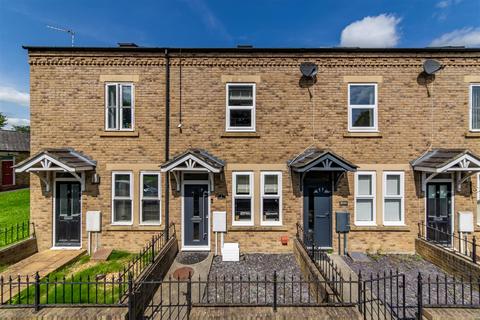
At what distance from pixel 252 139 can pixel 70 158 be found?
6.71 m

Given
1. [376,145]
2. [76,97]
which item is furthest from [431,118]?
[76,97]

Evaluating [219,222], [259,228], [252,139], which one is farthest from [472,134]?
[219,222]

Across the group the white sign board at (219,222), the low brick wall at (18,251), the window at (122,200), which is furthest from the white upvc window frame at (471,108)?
the low brick wall at (18,251)

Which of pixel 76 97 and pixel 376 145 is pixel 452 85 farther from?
pixel 76 97

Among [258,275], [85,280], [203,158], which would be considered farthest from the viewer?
[203,158]

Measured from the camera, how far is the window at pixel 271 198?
959cm

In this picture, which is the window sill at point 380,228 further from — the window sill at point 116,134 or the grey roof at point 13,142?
the grey roof at point 13,142

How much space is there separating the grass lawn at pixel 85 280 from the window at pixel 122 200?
1.24 m

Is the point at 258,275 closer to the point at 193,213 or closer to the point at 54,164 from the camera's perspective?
the point at 193,213

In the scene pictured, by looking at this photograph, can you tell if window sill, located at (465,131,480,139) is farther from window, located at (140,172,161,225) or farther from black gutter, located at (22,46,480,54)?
window, located at (140,172,161,225)

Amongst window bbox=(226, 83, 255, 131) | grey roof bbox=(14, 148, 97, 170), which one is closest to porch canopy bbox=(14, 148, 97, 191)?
grey roof bbox=(14, 148, 97, 170)

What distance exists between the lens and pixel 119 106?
9703 millimetres

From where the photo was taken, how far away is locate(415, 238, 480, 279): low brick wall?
6801mm

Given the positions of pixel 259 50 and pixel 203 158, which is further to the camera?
pixel 259 50
